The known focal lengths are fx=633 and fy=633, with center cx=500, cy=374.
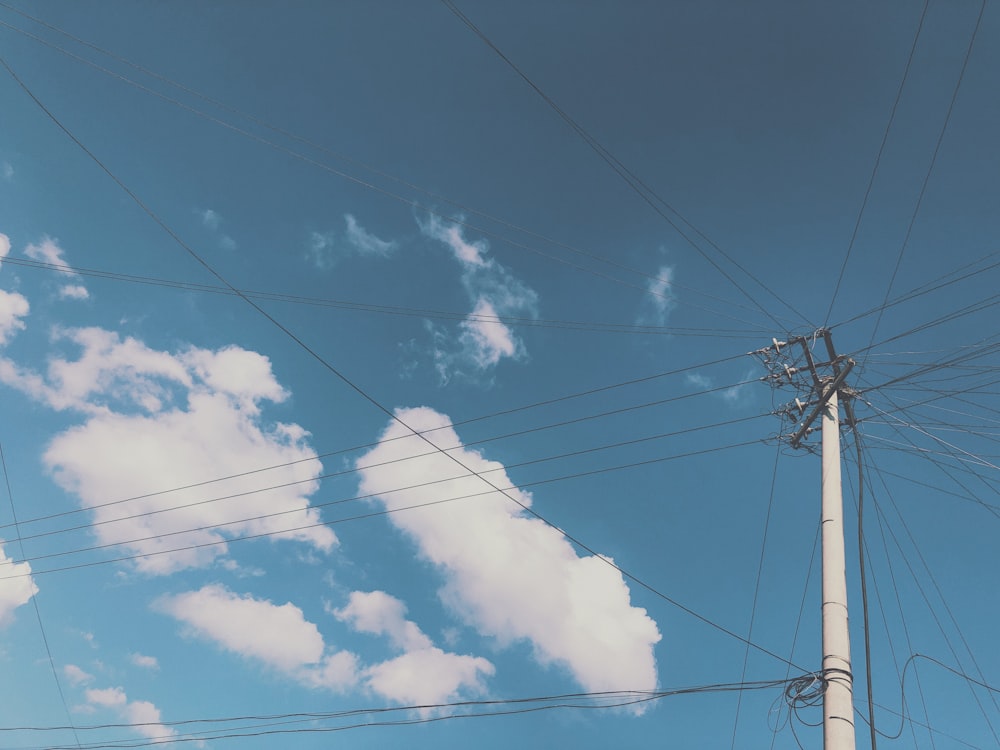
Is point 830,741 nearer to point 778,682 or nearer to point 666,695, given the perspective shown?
point 778,682

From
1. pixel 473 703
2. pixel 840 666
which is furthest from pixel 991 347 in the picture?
pixel 473 703

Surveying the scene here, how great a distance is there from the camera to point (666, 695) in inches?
393

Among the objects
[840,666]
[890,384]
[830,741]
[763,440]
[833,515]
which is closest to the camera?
[830,741]

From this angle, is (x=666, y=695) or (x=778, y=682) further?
(x=666, y=695)

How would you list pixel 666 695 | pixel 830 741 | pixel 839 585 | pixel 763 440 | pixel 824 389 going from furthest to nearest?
pixel 763 440 < pixel 824 389 < pixel 666 695 < pixel 839 585 < pixel 830 741

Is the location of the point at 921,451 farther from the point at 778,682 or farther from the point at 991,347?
the point at 778,682

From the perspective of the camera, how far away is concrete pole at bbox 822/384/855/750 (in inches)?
283

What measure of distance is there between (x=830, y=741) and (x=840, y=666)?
87cm

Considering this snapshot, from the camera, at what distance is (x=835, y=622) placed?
790 centimetres

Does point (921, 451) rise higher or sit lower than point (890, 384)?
lower

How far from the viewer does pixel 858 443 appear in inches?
432

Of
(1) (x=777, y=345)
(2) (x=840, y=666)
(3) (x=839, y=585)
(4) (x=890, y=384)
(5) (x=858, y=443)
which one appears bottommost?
(2) (x=840, y=666)

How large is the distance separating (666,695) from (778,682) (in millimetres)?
2022

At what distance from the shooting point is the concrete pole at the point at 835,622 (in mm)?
7184
